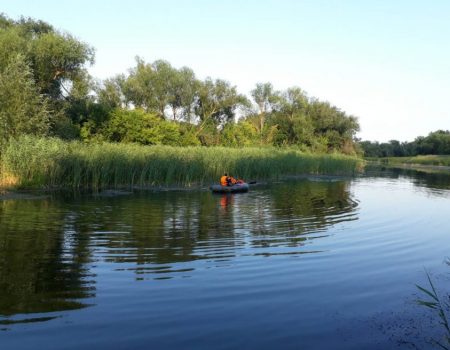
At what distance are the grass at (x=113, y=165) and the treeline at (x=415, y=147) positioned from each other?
74401 millimetres

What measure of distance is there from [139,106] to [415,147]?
86.5m

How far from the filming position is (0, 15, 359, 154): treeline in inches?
1054

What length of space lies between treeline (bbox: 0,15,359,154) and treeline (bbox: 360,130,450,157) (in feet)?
111

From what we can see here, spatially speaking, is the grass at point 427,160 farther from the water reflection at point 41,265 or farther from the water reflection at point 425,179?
the water reflection at point 41,265

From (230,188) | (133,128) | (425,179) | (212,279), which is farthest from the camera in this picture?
(425,179)

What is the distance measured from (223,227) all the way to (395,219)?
6.92 metres

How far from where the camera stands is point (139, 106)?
5850 centimetres

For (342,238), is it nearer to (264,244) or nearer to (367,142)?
(264,244)

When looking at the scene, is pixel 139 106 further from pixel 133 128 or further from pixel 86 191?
pixel 86 191

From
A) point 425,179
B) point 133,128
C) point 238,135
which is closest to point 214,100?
point 238,135

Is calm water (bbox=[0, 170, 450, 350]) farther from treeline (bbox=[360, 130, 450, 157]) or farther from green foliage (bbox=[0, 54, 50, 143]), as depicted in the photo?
treeline (bbox=[360, 130, 450, 157])

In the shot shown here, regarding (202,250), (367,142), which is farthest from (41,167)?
(367,142)

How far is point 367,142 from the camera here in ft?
458

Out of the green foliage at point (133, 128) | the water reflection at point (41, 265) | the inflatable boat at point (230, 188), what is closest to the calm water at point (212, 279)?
the water reflection at point (41, 265)
